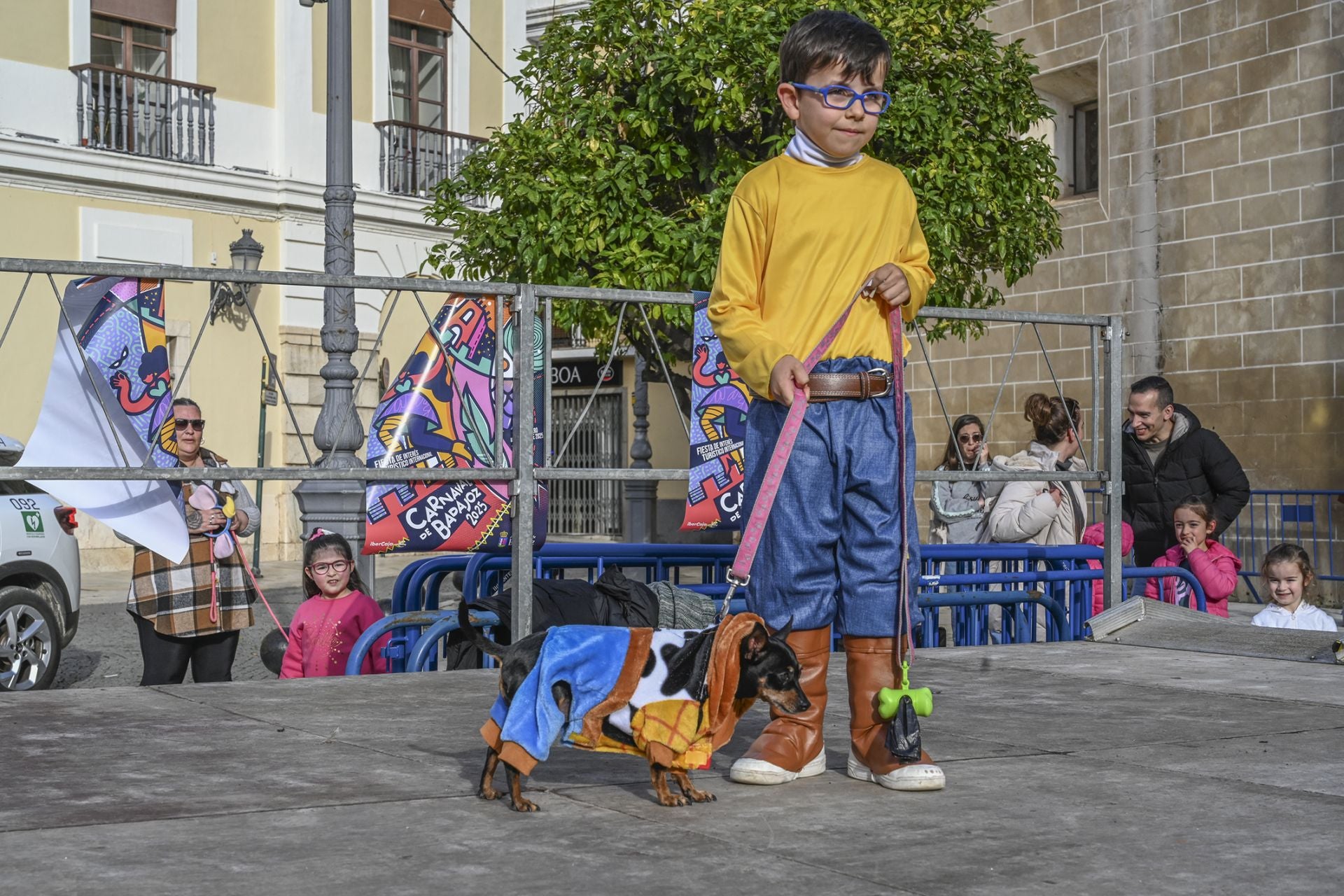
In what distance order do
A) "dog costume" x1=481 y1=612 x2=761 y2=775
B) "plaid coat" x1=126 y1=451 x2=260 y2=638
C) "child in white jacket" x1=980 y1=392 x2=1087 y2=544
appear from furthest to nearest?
"child in white jacket" x1=980 y1=392 x2=1087 y2=544 → "plaid coat" x1=126 y1=451 x2=260 y2=638 → "dog costume" x1=481 y1=612 x2=761 y2=775

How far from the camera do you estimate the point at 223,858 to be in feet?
10.6

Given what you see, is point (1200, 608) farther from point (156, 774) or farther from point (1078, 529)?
point (156, 774)

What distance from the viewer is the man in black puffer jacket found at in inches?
344

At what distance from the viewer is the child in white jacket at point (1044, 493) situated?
870cm

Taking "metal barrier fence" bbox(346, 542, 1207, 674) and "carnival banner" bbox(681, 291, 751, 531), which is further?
"metal barrier fence" bbox(346, 542, 1207, 674)

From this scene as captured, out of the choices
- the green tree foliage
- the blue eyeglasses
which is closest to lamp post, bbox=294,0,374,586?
the green tree foliage

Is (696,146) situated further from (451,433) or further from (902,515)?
(902,515)

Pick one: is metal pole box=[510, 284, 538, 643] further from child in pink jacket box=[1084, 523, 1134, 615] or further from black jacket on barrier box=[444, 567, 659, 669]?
child in pink jacket box=[1084, 523, 1134, 615]

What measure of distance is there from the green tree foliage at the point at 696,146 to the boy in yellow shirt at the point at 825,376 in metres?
8.84

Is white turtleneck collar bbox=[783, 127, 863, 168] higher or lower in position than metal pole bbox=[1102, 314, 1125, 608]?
higher

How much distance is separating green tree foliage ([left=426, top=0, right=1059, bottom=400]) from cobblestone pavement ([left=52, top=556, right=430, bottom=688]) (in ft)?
11.5

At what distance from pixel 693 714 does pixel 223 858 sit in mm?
1053

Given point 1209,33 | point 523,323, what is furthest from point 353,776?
point 1209,33

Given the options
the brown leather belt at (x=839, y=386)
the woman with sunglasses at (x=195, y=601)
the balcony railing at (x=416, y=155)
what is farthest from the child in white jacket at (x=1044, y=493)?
the balcony railing at (x=416, y=155)
